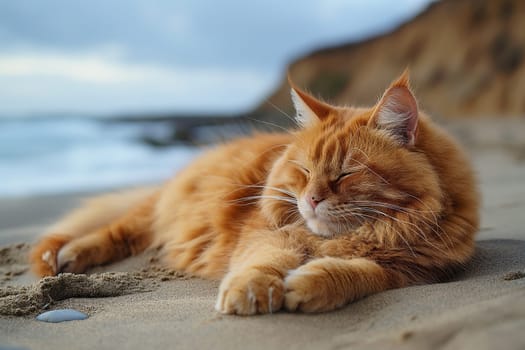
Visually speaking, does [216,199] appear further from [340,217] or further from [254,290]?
[254,290]

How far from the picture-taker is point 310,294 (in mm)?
1951

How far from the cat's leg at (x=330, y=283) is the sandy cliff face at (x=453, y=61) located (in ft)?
32.7

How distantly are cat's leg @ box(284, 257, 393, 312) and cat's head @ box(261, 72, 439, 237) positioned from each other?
25cm

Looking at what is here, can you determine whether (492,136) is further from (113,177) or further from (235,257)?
(235,257)

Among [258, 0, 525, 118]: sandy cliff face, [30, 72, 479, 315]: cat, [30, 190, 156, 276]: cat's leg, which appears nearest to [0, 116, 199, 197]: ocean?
[30, 190, 156, 276]: cat's leg

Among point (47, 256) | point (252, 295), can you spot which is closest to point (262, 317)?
point (252, 295)

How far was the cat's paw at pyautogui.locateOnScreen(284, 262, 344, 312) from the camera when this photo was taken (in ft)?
6.39

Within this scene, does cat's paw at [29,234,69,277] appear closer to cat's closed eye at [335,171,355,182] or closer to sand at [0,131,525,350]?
sand at [0,131,525,350]

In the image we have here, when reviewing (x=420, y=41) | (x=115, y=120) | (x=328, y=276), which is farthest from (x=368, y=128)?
(x=115, y=120)

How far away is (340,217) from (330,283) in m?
0.41

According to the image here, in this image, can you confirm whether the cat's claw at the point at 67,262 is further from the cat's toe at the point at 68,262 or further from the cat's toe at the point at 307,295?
the cat's toe at the point at 307,295

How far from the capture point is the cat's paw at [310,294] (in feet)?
6.39

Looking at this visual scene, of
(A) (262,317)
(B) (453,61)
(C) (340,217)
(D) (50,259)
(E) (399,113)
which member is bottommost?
(A) (262,317)

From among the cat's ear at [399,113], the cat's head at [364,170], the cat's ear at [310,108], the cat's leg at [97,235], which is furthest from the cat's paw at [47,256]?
the cat's ear at [399,113]
